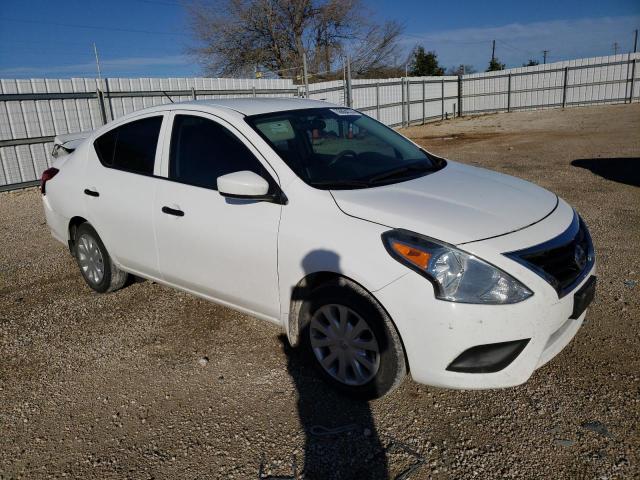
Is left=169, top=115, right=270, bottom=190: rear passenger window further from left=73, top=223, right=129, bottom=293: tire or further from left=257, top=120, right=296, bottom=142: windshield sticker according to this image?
left=73, top=223, right=129, bottom=293: tire

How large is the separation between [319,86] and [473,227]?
1831 cm

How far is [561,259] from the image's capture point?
2609 millimetres

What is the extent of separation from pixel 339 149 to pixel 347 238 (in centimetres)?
104

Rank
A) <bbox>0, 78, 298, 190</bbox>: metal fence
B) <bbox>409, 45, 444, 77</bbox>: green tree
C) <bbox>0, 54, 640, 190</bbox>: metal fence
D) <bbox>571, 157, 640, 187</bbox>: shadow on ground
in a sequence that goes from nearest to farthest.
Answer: <bbox>571, 157, 640, 187</bbox>: shadow on ground
<bbox>0, 78, 298, 190</bbox>: metal fence
<bbox>0, 54, 640, 190</bbox>: metal fence
<bbox>409, 45, 444, 77</bbox>: green tree

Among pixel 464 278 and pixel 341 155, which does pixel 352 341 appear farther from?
pixel 341 155

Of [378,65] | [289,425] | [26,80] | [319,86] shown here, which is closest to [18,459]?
[289,425]

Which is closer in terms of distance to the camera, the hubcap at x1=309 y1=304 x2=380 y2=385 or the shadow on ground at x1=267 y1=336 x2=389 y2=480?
the shadow on ground at x1=267 y1=336 x2=389 y2=480

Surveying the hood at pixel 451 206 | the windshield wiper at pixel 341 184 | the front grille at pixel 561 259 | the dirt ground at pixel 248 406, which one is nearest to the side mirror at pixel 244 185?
the windshield wiper at pixel 341 184

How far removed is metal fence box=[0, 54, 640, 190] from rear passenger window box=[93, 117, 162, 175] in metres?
7.77

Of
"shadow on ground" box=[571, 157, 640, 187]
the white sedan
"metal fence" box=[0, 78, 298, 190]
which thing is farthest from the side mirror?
"metal fence" box=[0, 78, 298, 190]

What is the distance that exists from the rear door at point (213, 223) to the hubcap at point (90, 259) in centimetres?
105

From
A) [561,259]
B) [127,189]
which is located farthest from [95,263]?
[561,259]

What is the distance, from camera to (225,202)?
3.19 metres

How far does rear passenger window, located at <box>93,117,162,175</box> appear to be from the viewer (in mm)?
3797
